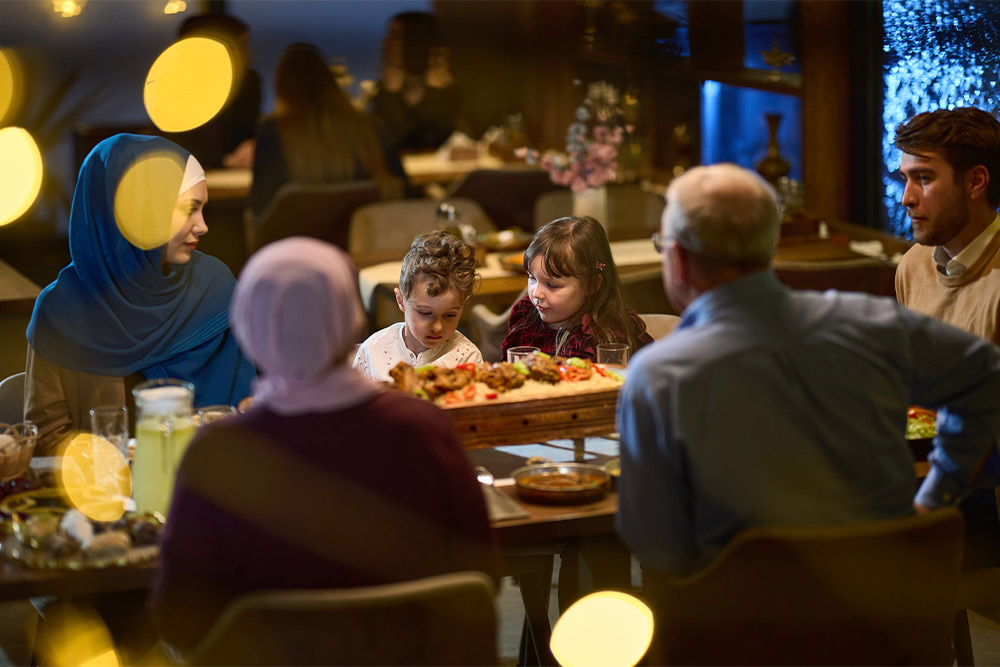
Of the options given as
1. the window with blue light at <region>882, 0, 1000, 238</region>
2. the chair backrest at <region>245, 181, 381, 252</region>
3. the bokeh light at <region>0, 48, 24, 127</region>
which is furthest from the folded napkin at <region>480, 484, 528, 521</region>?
the bokeh light at <region>0, 48, 24, 127</region>

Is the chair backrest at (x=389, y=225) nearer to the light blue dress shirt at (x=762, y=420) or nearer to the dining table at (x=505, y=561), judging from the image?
the dining table at (x=505, y=561)

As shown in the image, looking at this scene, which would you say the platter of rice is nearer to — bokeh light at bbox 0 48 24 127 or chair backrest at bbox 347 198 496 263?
chair backrest at bbox 347 198 496 263

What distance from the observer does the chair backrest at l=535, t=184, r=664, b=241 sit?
5.68 meters

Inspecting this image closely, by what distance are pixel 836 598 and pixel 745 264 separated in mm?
526

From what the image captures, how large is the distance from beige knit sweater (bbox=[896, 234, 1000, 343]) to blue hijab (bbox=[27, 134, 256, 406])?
173 cm

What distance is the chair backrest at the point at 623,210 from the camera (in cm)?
568

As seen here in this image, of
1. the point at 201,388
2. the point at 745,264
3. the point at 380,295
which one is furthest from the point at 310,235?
the point at 745,264

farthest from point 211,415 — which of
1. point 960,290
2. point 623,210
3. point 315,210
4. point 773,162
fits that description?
point 315,210

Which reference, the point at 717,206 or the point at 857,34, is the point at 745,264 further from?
the point at 857,34

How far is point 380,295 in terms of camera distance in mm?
4473

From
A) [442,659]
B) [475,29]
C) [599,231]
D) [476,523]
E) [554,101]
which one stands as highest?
[475,29]

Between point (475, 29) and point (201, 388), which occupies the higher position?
point (475, 29)

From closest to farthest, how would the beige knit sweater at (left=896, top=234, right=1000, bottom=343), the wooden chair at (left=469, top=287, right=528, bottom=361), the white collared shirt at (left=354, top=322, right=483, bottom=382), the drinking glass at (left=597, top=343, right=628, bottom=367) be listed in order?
the drinking glass at (left=597, top=343, right=628, bottom=367), the beige knit sweater at (left=896, top=234, right=1000, bottom=343), the white collared shirt at (left=354, top=322, right=483, bottom=382), the wooden chair at (left=469, top=287, right=528, bottom=361)

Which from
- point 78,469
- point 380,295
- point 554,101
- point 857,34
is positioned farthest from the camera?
point 554,101
